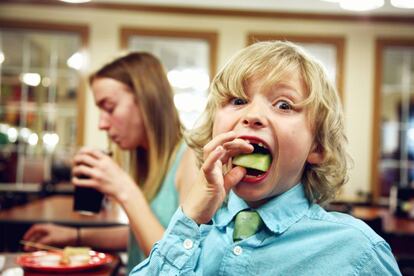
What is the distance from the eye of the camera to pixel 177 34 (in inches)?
284

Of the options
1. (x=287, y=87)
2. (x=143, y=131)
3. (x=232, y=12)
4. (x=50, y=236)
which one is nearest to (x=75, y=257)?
(x=50, y=236)

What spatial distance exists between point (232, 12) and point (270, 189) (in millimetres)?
6498

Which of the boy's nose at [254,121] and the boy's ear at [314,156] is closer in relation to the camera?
the boy's nose at [254,121]

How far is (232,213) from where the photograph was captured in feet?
3.54

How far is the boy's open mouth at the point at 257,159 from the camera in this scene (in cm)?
97

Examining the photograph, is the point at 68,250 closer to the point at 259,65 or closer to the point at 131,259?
the point at 131,259

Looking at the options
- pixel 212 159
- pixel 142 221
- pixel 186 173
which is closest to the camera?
pixel 212 159

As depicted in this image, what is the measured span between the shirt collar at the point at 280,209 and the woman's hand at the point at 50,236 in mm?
955

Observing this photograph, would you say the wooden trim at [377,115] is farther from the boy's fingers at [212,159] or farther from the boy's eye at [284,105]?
the boy's fingers at [212,159]

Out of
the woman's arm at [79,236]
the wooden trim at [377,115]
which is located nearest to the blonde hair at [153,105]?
the woman's arm at [79,236]

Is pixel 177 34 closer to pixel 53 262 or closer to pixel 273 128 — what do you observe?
pixel 53 262

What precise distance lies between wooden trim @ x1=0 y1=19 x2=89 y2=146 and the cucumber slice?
641 cm

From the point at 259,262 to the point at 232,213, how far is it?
0.12 meters

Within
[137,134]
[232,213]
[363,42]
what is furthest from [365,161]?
[232,213]
